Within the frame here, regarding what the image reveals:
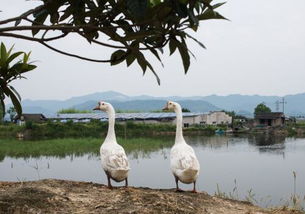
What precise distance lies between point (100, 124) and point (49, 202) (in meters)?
32.3

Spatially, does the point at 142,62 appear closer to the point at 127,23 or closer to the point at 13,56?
the point at 127,23

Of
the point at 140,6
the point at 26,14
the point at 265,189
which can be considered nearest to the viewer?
the point at 140,6

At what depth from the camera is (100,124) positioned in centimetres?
3572

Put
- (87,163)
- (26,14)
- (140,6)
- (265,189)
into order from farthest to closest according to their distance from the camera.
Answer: (87,163) → (265,189) → (26,14) → (140,6)

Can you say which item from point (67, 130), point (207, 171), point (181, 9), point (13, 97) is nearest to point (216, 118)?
point (67, 130)

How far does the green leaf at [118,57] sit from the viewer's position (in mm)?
2303

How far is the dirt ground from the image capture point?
3.45 meters

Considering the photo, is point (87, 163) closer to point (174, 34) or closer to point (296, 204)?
point (296, 204)

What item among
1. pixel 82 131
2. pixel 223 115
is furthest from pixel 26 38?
pixel 223 115

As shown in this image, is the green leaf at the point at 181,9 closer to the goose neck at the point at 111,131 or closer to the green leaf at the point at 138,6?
the green leaf at the point at 138,6

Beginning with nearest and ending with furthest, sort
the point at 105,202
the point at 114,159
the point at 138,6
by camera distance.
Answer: the point at 138,6 < the point at 105,202 < the point at 114,159

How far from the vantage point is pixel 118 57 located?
2.35m

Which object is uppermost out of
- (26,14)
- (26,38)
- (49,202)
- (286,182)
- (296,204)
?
(26,14)

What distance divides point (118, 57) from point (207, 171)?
1374cm
